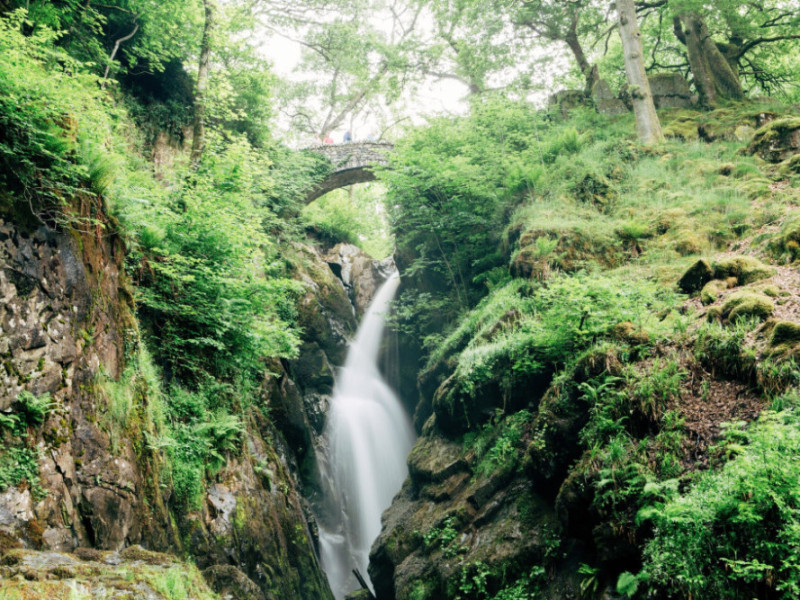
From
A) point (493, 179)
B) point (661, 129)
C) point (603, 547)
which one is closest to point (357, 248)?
point (493, 179)

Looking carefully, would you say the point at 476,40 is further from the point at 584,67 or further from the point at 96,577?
the point at 96,577

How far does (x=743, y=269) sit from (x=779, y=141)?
5797 millimetres

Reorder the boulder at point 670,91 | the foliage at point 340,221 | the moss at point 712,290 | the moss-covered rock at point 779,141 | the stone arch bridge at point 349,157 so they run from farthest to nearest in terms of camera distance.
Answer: the foliage at point 340,221, the stone arch bridge at point 349,157, the boulder at point 670,91, the moss-covered rock at point 779,141, the moss at point 712,290

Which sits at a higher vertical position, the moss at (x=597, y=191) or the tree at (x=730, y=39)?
the tree at (x=730, y=39)

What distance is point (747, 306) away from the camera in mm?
5410

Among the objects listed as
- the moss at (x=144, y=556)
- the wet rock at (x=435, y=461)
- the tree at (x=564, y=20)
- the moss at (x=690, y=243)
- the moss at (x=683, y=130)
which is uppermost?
the tree at (x=564, y=20)

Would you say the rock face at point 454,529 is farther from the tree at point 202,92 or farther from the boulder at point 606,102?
the boulder at point 606,102

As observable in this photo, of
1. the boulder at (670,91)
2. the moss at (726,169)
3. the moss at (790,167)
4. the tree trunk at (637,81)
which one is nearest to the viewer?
the moss at (790,167)

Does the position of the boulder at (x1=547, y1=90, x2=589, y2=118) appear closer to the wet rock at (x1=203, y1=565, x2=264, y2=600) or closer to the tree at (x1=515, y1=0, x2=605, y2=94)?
the tree at (x1=515, y1=0, x2=605, y2=94)

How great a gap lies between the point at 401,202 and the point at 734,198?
7.79 metres

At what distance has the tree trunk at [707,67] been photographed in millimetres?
14641

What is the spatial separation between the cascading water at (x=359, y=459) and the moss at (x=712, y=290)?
9151 millimetres

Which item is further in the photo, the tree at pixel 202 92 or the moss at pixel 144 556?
the tree at pixel 202 92

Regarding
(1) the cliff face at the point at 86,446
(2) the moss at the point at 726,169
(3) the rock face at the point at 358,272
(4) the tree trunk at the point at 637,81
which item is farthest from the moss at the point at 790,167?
(3) the rock face at the point at 358,272
